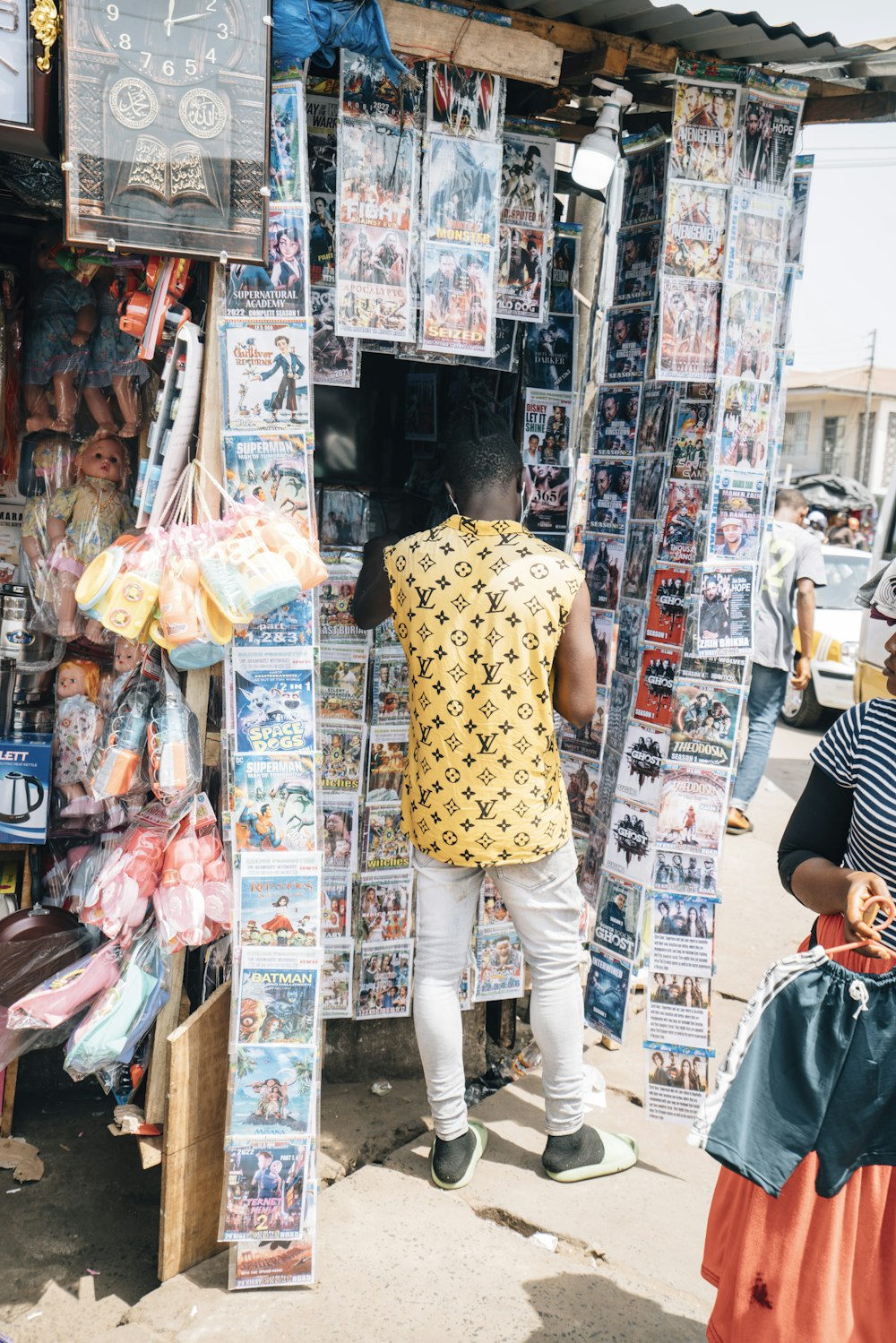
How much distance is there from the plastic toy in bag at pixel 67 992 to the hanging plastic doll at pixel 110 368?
4.33ft

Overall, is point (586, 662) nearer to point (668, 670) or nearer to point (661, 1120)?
point (668, 670)

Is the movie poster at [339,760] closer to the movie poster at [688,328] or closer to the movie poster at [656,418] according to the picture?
the movie poster at [656,418]

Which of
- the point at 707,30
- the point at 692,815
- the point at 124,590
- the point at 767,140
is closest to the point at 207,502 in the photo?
the point at 124,590

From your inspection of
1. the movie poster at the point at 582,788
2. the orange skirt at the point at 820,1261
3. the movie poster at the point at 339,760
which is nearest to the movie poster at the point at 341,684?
the movie poster at the point at 339,760

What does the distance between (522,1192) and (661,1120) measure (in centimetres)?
52

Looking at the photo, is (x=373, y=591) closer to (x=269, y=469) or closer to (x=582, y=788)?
(x=269, y=469)

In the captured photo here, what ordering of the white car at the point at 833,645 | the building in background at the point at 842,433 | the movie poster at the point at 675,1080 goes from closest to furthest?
the movie poster at the point at 675,1080 → the white car at the point at 833,645 → the building in background at the point at 842,433

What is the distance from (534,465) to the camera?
3379 mm

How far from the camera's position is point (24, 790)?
2.94 metres

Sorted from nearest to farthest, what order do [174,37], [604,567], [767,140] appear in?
[174,37]
[767,140]
[604,567]

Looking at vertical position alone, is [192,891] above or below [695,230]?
below

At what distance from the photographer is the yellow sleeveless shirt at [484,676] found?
→ 8.13 feet

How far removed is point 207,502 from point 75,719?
0.90 meters

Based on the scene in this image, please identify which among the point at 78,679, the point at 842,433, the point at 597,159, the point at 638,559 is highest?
the point at 842,433
